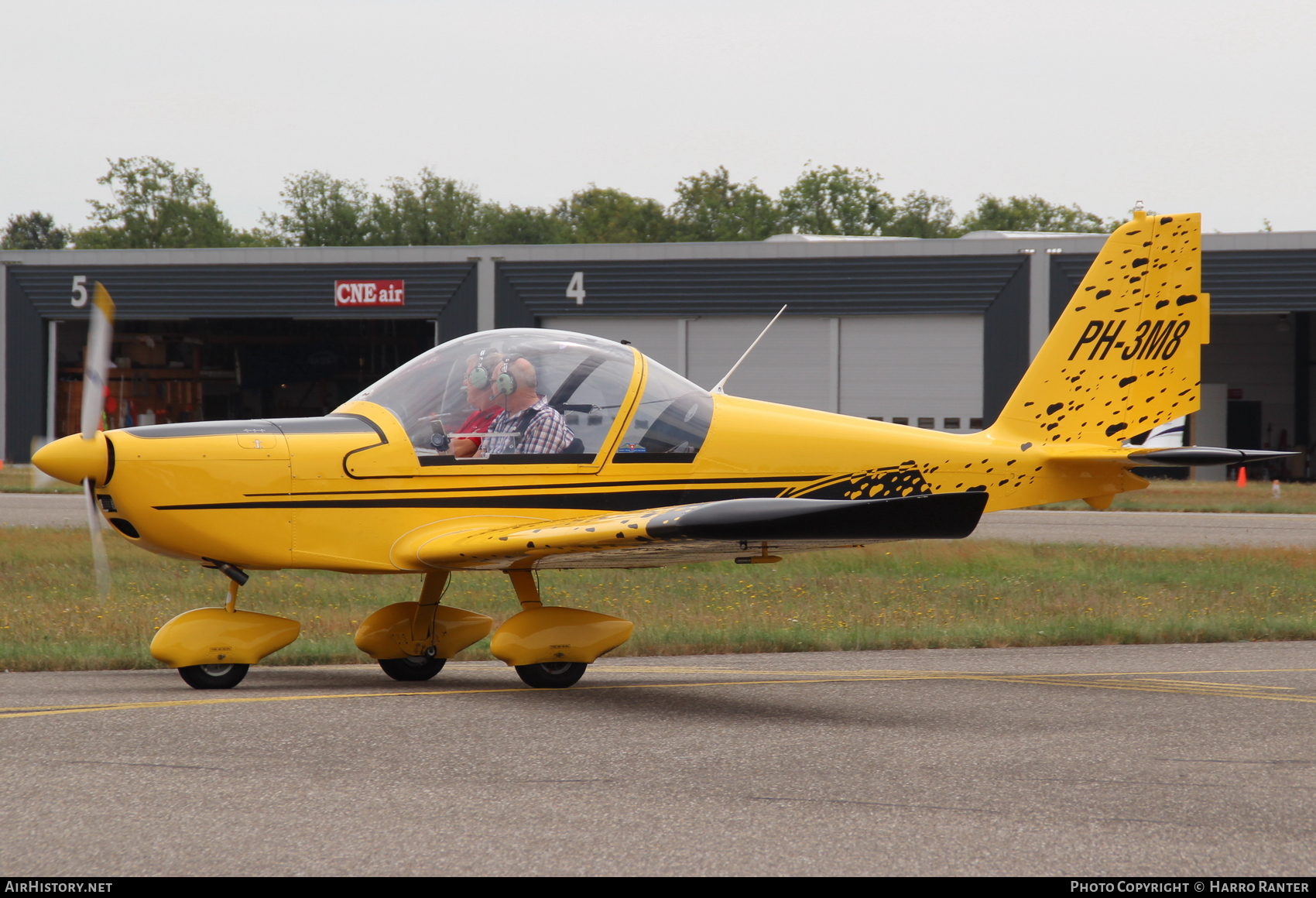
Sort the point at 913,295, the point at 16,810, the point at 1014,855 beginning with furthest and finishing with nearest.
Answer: the point at 913,295, the point at 16,810, the point at 1014,855

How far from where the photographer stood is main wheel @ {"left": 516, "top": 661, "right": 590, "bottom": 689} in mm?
8039

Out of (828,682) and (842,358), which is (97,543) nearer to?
(828,682)

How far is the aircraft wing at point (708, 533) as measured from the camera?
624 cm

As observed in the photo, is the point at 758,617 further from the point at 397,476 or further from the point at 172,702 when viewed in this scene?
the point at 172,702

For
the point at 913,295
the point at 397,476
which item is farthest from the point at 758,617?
the point at 913,295

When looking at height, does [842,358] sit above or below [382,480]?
above

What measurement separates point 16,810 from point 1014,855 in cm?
369

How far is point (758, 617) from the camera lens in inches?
478

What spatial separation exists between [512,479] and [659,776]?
2.98 metres

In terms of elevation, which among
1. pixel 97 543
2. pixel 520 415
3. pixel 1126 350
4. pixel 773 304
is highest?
pixel 773 304

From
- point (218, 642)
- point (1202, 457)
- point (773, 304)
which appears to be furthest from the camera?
point (773, 304)

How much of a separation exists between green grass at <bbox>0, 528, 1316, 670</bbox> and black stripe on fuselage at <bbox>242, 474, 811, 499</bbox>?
7.72ft

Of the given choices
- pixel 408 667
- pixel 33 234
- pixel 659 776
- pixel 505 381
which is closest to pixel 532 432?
pixel 505 381

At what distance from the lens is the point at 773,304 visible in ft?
116
